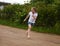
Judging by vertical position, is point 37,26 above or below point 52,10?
below

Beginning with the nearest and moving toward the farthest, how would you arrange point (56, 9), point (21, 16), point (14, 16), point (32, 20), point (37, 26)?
1. point (32, 20)
2. point (56, 9)
3. point (37, 26)
4. point (21, 16)
5. point (14, 16)

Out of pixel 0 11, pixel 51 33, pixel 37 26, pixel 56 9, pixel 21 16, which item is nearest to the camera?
pixel 51 33

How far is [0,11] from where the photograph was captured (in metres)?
30.1

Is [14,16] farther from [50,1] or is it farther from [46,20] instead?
[46,20]

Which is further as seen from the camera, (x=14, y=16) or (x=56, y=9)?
(x=14, y=16)

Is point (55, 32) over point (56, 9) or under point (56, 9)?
under

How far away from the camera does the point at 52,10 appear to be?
2127 centimetres

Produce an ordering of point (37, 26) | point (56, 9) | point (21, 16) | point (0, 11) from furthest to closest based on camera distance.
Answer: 1. point (0, 11)
2. point (21, 16)
3. point (37, 26)
4. point (56, 9)

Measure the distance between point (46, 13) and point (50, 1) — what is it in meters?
5.55

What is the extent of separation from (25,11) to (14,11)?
313cm

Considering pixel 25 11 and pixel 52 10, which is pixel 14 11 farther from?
pixel 52 10

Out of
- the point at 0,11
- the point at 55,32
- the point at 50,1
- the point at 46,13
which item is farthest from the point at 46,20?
the point at 0,11

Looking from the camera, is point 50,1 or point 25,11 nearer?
point 25,11

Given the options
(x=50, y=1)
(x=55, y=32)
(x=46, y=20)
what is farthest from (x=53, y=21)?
(x=50, y=1)
